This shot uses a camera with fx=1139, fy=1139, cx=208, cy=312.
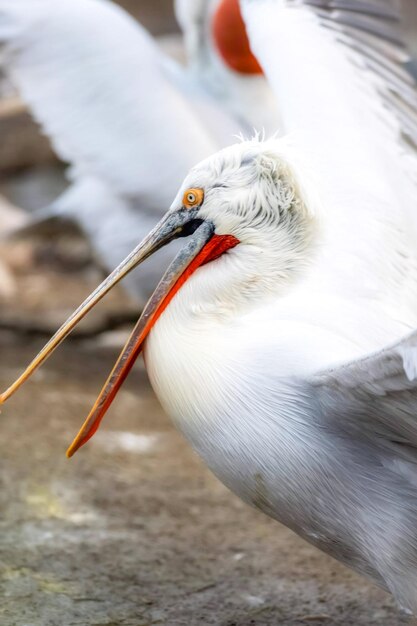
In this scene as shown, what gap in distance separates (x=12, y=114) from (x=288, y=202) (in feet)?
17.0

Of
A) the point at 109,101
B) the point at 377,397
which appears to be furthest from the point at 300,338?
the point at 109,101

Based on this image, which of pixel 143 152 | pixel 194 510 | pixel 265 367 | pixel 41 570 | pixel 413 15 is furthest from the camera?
pixel 413 15

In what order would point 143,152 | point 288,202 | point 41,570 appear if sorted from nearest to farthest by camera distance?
point 288,202 → point 41,570 → point 143,152

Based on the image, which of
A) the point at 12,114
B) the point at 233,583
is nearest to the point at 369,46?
the point at 233,583

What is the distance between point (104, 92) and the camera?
487cm

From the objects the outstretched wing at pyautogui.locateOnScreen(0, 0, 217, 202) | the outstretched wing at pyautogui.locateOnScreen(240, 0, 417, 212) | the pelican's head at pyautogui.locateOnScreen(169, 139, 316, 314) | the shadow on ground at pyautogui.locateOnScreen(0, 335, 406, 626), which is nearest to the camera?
the pelican's head at pyautogui.locateOnScreen(169, 139, 316, 314)

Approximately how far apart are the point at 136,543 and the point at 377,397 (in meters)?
1.48

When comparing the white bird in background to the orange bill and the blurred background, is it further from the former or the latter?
the orange bill

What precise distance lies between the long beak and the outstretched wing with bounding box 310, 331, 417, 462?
0.52m

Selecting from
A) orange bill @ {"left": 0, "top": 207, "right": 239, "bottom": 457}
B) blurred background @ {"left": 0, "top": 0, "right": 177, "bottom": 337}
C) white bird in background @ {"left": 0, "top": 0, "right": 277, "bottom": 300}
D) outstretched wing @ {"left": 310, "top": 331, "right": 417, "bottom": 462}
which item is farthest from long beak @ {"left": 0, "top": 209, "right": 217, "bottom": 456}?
blurred background @ {"left": 0, "top": 0, "right": 177, "bottom": 337}

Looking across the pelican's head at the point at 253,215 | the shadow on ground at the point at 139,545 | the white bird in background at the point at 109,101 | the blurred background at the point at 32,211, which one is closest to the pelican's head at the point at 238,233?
the pelican's head at the point at 253,215

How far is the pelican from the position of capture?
8.38 feet

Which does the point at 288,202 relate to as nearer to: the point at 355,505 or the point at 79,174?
the point at 355,505

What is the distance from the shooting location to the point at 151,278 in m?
5.10
